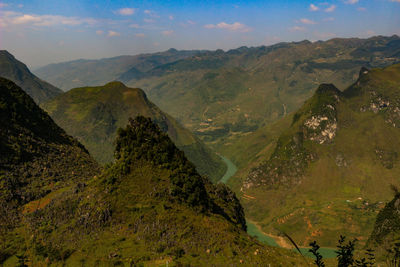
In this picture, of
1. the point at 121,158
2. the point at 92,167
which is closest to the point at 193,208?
the point at 121,158

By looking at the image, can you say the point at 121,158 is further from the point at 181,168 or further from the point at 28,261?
the point at 28,261

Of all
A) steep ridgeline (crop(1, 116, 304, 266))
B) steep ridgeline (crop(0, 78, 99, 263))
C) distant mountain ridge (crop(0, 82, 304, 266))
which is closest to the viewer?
steep ridgeline (crop(1, 116, 304, 266))

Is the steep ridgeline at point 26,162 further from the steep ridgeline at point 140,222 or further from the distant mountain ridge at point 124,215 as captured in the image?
the steep ridgeline at point 140,222

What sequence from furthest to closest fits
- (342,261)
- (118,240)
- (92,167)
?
1. (92,167)
2. (118,240)
3. (342,261)

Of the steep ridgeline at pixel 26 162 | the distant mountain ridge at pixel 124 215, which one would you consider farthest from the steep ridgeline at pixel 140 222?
the steep ridgeline at pixel 26 162

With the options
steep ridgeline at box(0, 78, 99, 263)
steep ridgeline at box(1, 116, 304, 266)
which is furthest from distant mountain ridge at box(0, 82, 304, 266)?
steep ridgeline at box(0, 78, 99, 263)

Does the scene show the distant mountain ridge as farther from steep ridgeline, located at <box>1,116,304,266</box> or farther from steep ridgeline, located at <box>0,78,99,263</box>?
steep ridgeline, located at <box>0,78,99,263</box>
